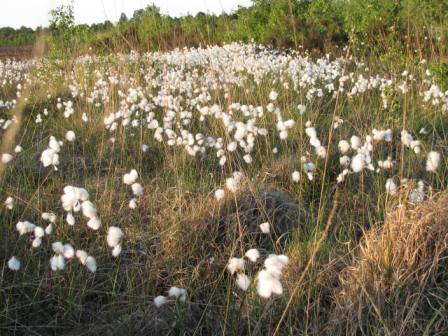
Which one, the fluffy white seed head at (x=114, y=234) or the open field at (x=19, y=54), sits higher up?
the open field at (x=19, y=54)

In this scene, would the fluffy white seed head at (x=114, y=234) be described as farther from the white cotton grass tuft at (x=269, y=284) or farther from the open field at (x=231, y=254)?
the white cotton grass tuft at (x=269, y=284)

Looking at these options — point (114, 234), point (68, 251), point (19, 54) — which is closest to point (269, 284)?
point (114, 234)

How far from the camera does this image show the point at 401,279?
224 centimetres

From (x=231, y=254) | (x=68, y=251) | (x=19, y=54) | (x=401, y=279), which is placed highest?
(x=19, y=54)

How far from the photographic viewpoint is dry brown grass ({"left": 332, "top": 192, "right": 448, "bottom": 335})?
205 cm

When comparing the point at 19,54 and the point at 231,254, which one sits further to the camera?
the point at 19,54

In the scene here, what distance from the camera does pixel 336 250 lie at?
2.64 meters

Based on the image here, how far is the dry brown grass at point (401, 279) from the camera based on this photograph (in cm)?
205

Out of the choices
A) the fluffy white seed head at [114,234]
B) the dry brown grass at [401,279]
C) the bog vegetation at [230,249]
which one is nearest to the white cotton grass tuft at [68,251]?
the bog vegetation at [230,249]

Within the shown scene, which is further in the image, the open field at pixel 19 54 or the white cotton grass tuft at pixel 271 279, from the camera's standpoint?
the open field at pixel 19 54

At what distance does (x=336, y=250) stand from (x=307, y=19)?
12.4 metres

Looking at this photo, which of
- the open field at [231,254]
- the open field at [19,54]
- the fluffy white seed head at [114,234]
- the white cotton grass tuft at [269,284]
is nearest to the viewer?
the white cotton grass tuft at [269,284]

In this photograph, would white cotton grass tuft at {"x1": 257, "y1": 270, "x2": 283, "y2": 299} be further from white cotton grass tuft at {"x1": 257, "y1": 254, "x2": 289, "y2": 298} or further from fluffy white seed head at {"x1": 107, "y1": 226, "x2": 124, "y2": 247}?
fluffy white seed head at {"x1": 107, "y1": 226, "x2": 124, "y2": 247}

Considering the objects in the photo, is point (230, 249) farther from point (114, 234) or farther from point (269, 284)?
point (269, 284)
